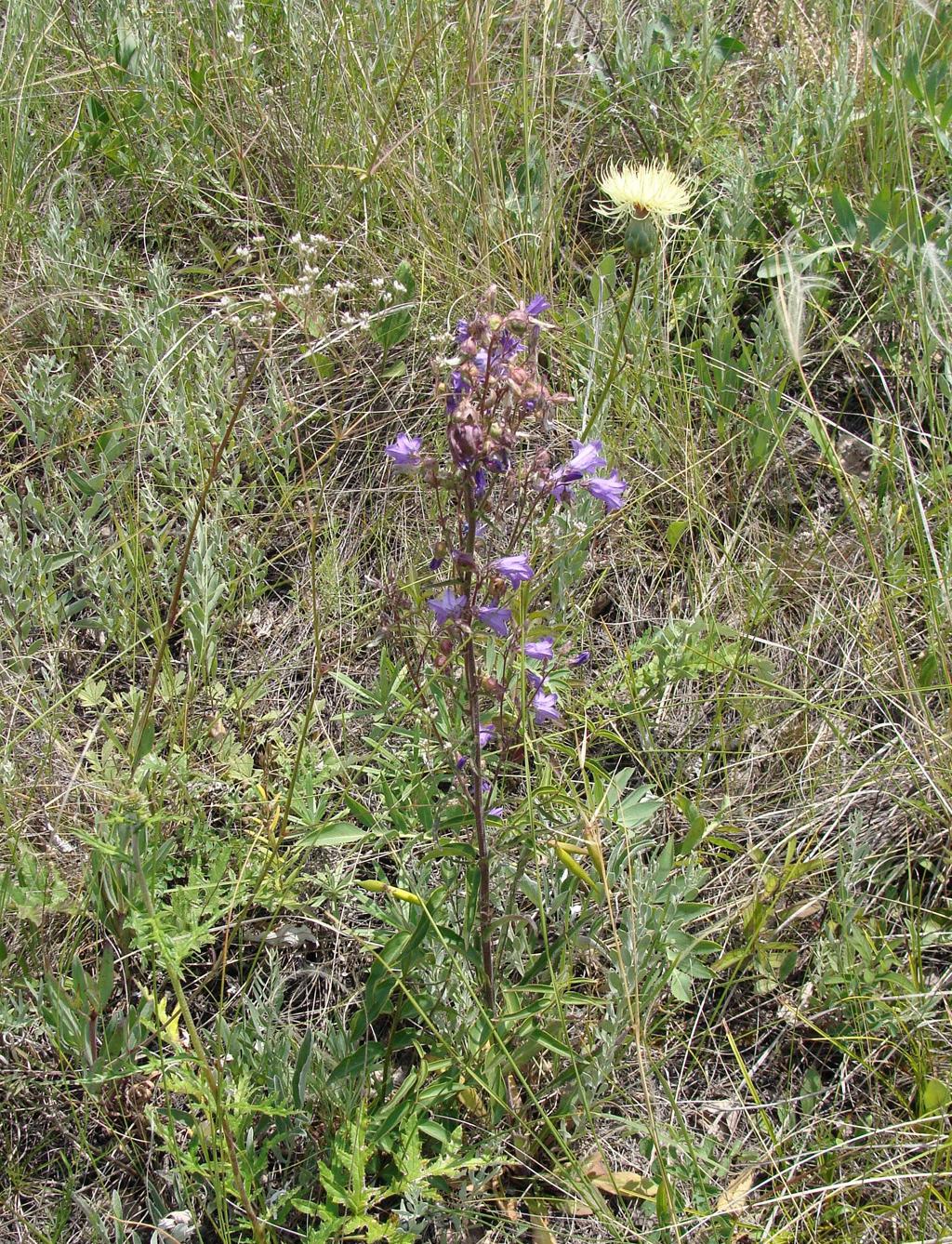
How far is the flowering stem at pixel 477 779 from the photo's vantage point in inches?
62.9

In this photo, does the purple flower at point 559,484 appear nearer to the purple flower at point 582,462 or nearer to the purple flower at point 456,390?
Answer: the purple flower at point 582,462

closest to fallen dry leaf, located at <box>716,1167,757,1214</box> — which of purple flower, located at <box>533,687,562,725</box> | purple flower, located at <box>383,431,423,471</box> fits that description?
purple flower, located at <box>533,687,562,725</box>

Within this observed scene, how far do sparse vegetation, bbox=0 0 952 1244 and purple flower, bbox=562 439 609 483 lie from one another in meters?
0.10

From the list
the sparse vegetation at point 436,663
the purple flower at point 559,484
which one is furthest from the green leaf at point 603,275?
the purple flower at point 559,484

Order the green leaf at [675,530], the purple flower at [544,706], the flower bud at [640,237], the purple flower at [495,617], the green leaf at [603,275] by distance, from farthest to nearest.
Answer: the green leaf at [603,275] → the green leaf at [675,530] → the flower bud at [640,237] → the purple flower at [544,706] → the purple flower at [495,617]

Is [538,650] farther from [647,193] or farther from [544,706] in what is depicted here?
[647,193]

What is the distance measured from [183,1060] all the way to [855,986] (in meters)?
1.22

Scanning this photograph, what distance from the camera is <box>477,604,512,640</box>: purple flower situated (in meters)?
1.67

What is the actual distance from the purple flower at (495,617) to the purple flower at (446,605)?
0.04 metres

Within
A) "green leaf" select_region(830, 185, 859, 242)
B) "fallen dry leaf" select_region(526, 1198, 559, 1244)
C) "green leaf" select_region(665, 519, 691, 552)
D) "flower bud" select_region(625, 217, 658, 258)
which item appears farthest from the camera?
"green leaf" select_region(830, 185, 859, 242)

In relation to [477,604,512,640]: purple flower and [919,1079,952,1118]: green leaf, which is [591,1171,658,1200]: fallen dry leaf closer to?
[919,1079,952,1118]: green leaf

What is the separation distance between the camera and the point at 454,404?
156cm

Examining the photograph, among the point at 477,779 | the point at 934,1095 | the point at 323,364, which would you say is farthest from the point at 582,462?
the point at 323,364

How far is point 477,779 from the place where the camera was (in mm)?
1647
